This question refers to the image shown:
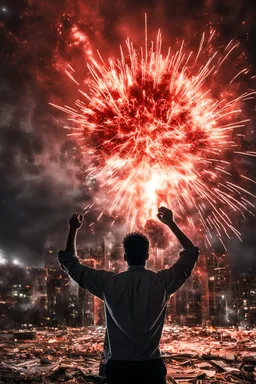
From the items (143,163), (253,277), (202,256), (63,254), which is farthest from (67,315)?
(63,254)

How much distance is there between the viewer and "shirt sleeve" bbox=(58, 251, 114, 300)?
2.30 metres

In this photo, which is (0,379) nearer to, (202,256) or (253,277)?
(202,256)

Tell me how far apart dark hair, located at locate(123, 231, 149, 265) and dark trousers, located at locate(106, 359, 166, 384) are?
59 centimetres

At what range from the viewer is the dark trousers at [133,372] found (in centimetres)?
211

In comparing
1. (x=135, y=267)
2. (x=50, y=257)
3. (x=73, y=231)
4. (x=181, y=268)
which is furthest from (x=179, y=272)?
(x=50, y=257)

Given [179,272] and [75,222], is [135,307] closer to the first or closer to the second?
[179,272]

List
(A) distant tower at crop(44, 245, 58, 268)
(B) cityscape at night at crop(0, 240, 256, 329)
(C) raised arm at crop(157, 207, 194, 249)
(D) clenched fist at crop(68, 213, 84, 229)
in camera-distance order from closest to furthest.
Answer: (C) raised arm at crop(157, 207, 194, 249)
(D) clenched fist at crop(68, 213, 84, 229)
(B) cityscape at night at crop(0, 240, 256, 329)
(A) distant tower at crop(44, 245, 58, 268)

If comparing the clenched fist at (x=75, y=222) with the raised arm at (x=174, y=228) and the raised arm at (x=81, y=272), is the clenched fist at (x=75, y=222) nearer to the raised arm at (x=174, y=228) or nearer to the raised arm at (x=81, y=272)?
the raised arm at (x=81, y=272)

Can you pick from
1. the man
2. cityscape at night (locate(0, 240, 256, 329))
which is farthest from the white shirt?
cityscape at night (locate(0, 240, 256, 329))

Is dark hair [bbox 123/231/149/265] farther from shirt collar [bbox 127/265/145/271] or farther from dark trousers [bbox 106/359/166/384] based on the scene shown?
dark trousers [bbox 106/359/166/384]

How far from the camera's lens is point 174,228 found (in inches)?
104

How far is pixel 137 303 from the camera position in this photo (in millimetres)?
2211

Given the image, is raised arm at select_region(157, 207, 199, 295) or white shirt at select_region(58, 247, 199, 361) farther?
raised arm at select_region(157, 207, 199, 295)

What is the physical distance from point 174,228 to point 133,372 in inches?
39.1
